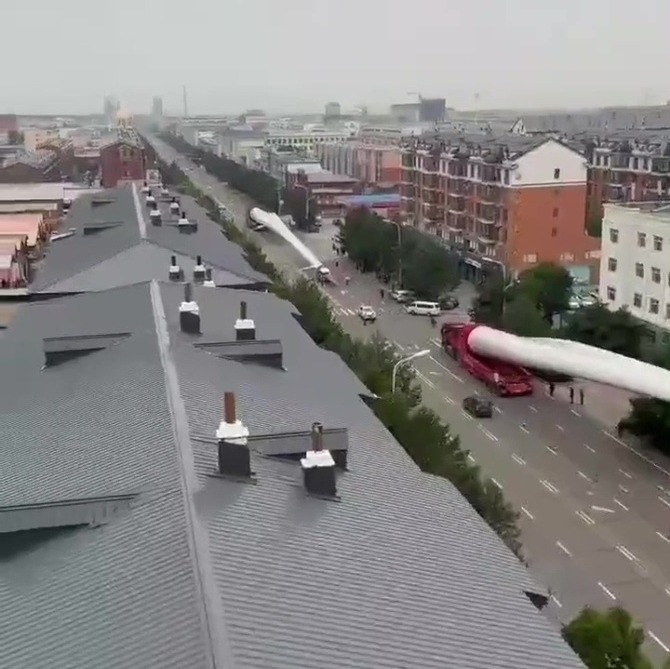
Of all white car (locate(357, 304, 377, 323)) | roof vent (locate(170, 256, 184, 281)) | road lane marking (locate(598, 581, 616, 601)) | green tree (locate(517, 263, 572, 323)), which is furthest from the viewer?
white car (locate(357, 304, 377, 323))

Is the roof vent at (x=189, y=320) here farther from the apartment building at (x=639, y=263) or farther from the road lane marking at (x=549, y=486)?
the apartment building at (x=639, y=263)

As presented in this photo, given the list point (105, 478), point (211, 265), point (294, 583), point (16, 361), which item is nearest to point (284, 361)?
point (16, 361)

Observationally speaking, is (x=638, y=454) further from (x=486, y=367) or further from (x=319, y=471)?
(x=319, y=471)

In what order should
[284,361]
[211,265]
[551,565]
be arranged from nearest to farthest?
[284,361] → [551,565] → [211,265]

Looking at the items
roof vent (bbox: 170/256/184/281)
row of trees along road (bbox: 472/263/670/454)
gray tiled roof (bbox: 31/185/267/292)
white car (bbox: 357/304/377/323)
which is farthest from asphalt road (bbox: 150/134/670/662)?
roof vent (bbox: 170/256/184/281)

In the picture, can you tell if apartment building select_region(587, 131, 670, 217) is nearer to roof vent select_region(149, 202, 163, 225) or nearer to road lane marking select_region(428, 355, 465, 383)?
road lane marking select_region(428, 355, 465, 383)

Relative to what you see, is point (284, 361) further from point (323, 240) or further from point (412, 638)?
point (323, 240)
